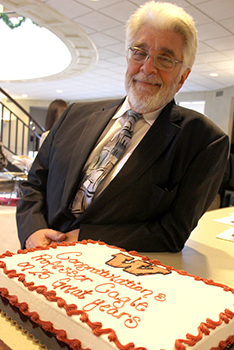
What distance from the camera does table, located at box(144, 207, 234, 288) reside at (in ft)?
3.07

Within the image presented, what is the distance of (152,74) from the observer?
1246mm

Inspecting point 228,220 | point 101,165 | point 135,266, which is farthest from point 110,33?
point 135,266

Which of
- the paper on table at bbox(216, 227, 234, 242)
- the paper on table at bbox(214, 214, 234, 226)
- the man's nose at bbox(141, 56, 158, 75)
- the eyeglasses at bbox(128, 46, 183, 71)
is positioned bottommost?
the paper on table at bbox(214, 214, 234, 226)

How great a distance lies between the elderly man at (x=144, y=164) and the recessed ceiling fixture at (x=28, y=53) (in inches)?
371

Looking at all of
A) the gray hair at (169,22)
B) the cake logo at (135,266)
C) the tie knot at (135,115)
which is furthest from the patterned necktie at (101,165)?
the cake logo at (135,266)

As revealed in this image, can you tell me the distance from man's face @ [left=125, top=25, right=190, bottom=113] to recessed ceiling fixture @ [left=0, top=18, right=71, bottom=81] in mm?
9413

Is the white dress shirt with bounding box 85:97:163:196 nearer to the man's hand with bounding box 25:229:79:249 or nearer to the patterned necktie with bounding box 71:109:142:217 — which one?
the patterned necktie with bounding box 71:109:142:217

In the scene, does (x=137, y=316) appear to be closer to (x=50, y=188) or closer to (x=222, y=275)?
(x=222, y=275)

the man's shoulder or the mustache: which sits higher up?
the mustache

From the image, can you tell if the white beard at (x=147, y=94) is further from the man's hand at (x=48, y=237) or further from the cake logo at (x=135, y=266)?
the cake logo at (x=135, y=266)

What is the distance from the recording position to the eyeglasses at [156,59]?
123 centimetres

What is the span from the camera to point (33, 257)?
2.32ft

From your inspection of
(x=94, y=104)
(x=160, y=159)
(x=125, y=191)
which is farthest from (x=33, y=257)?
(x=94, y=104)

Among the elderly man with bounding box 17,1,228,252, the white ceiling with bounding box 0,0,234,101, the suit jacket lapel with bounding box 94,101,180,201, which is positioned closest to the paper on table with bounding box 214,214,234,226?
the elderly man with bounding box 17,1,228,252
